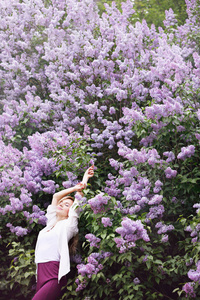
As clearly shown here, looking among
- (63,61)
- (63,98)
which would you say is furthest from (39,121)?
(63,61)

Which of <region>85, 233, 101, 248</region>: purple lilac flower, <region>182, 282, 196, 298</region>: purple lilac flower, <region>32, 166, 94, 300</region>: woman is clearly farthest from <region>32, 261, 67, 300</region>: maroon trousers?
<region>182, 282, 196, 298</region>: purple lilac flower

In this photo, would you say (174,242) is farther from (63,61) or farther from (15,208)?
(63,61)

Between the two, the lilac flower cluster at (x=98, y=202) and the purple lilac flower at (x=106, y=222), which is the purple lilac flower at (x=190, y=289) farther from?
the lilac flower cluster at (x=98, y=202)

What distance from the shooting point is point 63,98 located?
19.3ft

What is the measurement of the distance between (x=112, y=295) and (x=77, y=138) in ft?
6.42

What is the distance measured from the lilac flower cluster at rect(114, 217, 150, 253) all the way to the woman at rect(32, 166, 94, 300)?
25.2 inches

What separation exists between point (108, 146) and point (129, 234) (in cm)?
217

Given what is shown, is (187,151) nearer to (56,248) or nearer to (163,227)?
(163,227)

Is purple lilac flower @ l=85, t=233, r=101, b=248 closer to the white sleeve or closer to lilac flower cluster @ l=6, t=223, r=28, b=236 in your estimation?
the white sleeve

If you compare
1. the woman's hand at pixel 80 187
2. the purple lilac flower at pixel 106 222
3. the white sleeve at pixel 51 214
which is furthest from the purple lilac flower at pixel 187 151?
the white sleeve at pixel 51 214

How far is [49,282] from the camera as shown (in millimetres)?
4027

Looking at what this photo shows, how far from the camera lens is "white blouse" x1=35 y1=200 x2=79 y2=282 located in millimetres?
4047

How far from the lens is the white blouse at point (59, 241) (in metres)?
4.05

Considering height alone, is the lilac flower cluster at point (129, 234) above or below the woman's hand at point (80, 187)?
below
